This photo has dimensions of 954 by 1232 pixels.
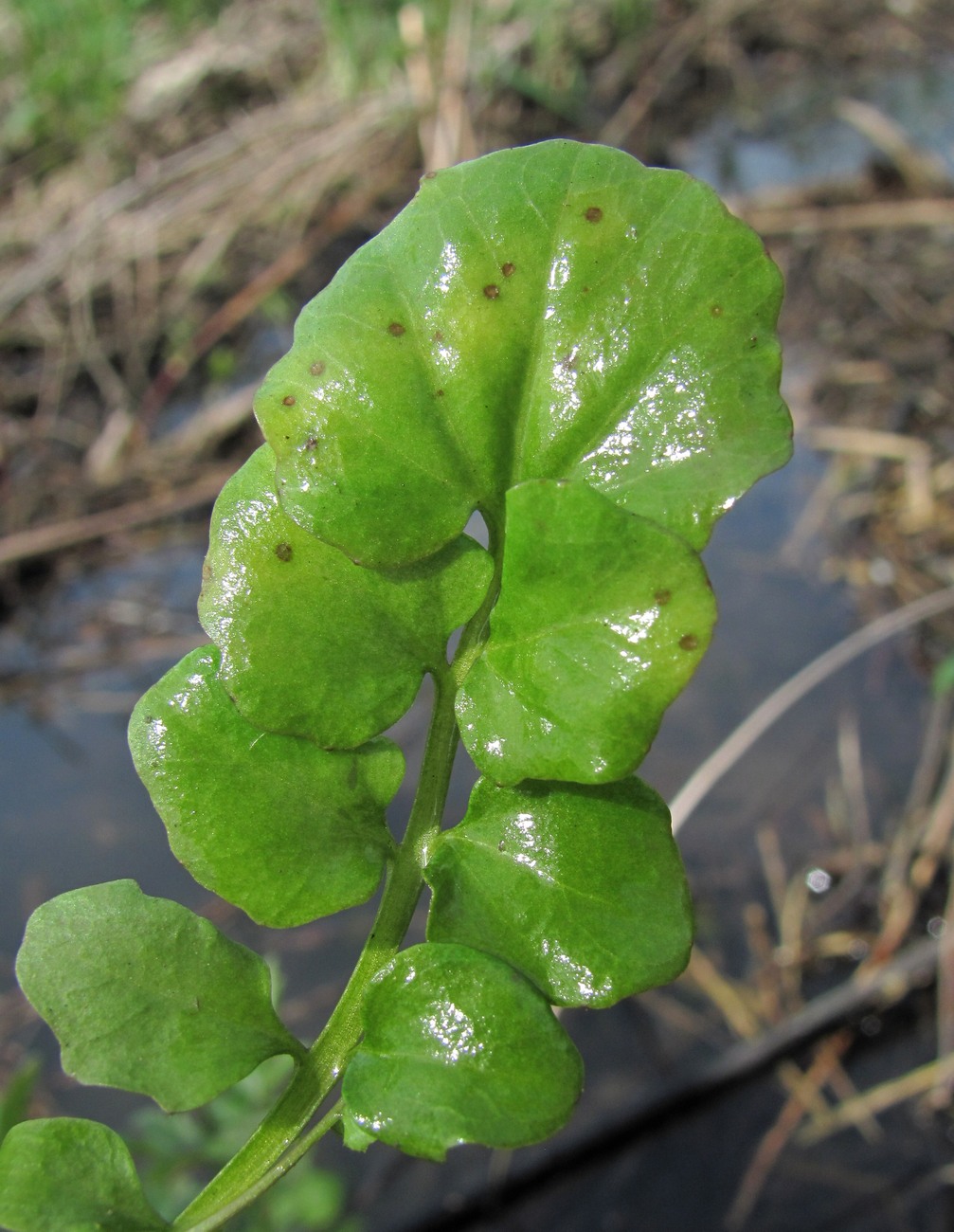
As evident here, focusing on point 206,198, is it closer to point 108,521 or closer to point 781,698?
point 108,521

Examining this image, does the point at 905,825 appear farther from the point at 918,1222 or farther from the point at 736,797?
the point at 918,1222

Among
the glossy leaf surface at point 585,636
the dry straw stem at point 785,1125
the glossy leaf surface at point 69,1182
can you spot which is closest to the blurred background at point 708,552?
the dry straw stem at point 785,1125

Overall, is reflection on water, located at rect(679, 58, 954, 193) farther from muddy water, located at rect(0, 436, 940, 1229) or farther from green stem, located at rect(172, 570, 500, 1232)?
green stem, located at rect(172, 570, 500, 1232)

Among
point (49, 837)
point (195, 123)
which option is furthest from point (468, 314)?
point (195, 123)

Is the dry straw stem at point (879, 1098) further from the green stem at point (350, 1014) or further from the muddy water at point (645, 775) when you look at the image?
the green stem at point (350, 1014)

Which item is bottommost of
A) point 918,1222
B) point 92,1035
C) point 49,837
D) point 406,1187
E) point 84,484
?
point 918,1222

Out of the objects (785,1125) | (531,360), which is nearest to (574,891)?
(531,360)

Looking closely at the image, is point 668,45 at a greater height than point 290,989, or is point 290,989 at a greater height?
point 668,45
